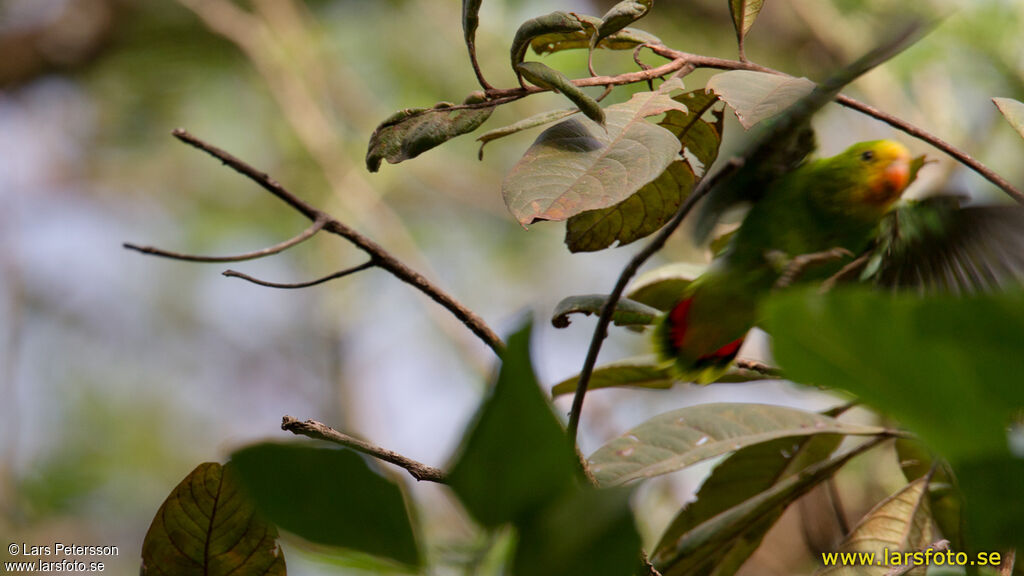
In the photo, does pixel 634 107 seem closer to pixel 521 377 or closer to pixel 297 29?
pixel 521 377

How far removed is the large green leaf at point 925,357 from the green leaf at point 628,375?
0.64 metres

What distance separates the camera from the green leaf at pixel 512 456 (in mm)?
298

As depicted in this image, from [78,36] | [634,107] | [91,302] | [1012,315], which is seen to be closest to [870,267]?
[634,107]

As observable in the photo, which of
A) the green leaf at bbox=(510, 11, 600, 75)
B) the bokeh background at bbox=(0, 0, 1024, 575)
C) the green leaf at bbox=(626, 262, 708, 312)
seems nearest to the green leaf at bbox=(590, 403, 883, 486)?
the green leaf at bbox=(626, 262, 708, 312)

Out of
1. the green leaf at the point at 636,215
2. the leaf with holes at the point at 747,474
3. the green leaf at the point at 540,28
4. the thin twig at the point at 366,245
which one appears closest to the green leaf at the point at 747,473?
the leaf with holes at the point at 747,474

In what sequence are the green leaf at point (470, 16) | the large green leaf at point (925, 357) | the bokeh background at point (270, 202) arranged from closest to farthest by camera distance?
the large green leaf at point (925, 357)
the green leaf at point (470, 16)
the bokeh background at point (270, 202)

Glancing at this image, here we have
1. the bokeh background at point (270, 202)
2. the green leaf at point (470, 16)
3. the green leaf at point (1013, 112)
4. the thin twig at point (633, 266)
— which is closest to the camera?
the thin twig at point (633, 266)

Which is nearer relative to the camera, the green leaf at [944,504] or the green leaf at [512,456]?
the green leaf at [512,456]

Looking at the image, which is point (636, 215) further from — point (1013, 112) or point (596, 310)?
point (1013, 112)

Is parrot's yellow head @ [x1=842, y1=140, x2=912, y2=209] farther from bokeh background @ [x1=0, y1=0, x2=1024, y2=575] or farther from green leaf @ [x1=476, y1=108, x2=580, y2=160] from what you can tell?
bokeh background @ [x1=0, y1=0, x2=1024, y2=575]

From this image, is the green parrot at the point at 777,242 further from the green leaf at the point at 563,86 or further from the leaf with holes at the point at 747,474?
the green leaf at the point at 563,86

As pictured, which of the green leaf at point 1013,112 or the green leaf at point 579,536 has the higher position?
the green leaf at point 1013,112

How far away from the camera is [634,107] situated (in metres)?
0.72

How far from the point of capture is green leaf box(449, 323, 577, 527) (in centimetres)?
30
